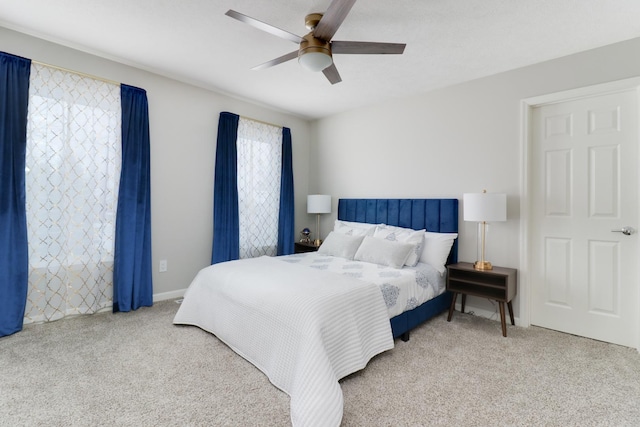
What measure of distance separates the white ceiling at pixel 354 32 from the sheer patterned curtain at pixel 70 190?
1.54ft

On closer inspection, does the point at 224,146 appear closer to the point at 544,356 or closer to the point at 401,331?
the point at 401,331

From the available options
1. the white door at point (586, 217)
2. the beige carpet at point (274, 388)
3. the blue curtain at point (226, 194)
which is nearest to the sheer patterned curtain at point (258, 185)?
the blue curtain at point (226, 194)

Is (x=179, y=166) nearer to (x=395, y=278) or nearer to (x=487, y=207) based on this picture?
(x=395, y=278)

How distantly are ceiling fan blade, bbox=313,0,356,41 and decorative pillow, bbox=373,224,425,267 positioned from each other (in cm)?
205

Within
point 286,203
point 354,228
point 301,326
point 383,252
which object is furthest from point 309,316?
point 286,203

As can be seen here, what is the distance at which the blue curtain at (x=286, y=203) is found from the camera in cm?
451

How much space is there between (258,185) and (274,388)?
2.90 meters

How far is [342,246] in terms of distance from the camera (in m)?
3.41

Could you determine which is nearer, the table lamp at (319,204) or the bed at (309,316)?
the bed at (309,316)

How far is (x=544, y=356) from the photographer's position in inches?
90.3

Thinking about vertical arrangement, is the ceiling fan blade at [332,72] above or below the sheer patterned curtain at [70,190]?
above

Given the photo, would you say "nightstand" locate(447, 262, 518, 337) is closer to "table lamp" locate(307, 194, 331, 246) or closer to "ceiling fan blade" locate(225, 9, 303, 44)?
"table lamp" locate(307, 194, 331, 246)

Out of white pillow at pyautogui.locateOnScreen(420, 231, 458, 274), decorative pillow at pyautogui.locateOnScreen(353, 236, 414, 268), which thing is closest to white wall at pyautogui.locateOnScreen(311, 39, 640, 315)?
white pillow at pyautogui.locateOnScreen(420, 231, 458, 274)

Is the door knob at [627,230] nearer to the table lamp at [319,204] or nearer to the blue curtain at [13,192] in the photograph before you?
the table lamp at [319,204]
